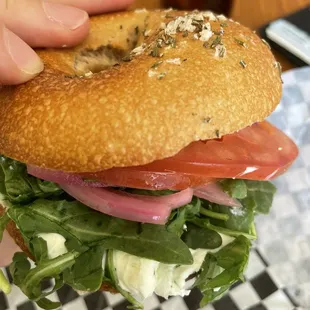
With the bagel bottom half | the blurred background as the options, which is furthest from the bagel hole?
the blurred background

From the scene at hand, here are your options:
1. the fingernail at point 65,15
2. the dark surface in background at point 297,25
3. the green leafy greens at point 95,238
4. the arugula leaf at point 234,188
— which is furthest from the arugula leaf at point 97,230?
the dark surface in background at point 297,25

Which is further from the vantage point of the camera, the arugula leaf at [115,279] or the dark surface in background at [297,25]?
the dark surface in background at [297,25]

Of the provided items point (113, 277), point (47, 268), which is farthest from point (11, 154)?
point (113, 277)

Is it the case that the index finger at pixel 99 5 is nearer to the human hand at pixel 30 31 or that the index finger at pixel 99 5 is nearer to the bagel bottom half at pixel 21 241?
the human hand at pixel 30 31

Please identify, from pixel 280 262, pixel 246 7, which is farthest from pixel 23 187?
pixel 246 7

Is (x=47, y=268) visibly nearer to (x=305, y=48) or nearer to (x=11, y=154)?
(x=11, y=154)
